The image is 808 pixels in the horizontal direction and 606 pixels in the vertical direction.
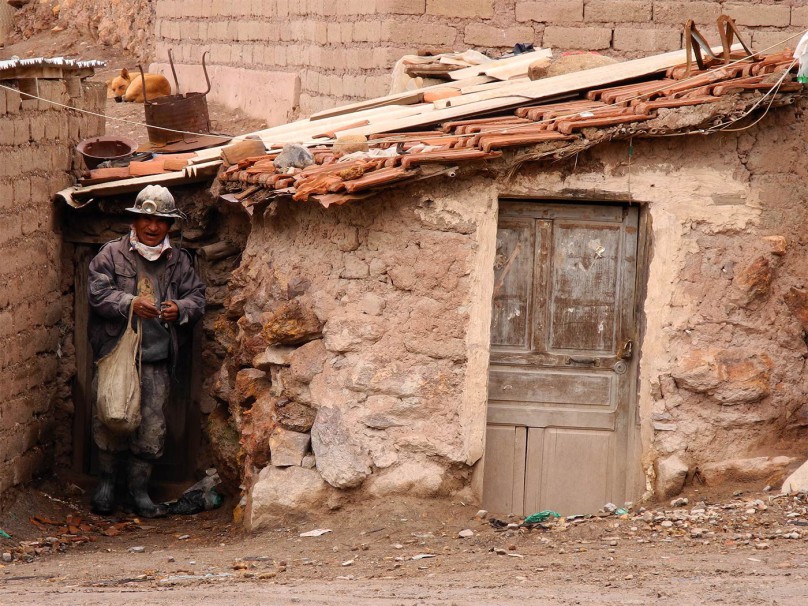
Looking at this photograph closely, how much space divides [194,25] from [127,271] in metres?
6.51

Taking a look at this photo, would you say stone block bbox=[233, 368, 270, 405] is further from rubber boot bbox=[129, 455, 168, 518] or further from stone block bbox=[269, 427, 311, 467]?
rubber boot bbox=[129, 455, 168, 518]

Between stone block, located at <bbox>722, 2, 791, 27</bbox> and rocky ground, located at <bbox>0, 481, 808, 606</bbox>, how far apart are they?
16.2 ft

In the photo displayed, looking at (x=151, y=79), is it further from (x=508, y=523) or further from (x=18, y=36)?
(x=508, y=523)

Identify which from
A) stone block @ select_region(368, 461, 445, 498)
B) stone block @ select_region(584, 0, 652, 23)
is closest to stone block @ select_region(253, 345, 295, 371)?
stone block @ select_region(368, 461, 445, 498)

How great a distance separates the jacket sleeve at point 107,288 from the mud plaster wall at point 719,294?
103 inches

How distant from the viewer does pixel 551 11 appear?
1088 cm

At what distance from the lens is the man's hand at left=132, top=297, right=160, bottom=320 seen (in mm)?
8234

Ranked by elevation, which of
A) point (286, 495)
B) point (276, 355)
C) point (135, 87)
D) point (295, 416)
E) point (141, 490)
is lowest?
point (141, 490)

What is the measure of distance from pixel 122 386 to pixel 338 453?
5.98ft

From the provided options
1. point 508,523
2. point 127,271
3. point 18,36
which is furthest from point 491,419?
point 18,36

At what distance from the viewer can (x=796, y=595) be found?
207 inches

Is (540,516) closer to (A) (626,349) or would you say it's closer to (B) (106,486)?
(A) (626,349)

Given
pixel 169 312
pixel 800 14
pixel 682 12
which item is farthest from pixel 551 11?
pixel 169 312

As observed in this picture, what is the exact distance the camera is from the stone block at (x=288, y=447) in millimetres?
7301
